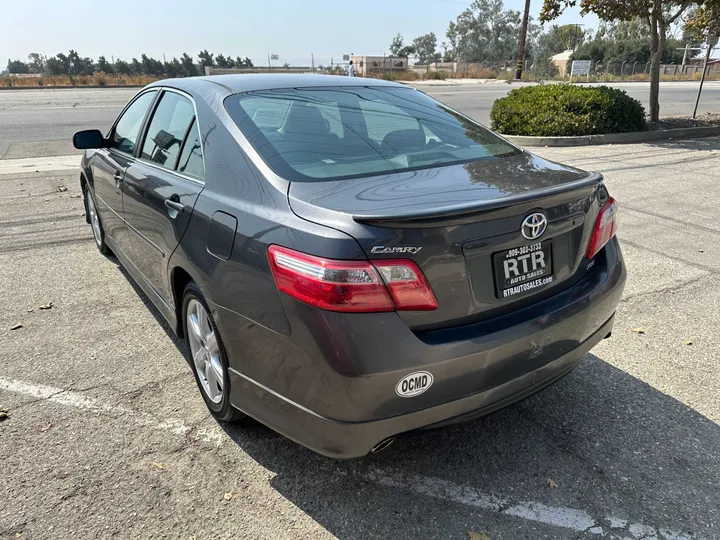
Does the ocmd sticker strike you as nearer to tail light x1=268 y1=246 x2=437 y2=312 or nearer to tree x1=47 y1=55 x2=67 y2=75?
tail light x1=268 y1=246 x2=437 y2=312

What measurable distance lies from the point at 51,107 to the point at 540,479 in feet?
72.5

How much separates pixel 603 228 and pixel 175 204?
2.12 meters

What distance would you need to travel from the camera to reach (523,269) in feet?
7.32

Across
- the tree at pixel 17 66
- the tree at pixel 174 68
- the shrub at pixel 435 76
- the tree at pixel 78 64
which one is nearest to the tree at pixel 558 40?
the shrub at pixel 435 76

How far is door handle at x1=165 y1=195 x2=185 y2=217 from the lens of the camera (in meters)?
2.78

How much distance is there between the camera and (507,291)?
7.24 feet

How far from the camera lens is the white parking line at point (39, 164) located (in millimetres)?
9212

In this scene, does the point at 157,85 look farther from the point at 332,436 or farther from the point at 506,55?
the point at 506,55

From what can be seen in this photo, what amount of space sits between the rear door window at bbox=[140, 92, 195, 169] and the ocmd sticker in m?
1.89

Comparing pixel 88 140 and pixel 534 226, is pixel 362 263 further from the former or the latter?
pixel 88 140

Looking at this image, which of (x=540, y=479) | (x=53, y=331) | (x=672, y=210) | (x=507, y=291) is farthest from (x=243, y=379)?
(x=672, y=210)

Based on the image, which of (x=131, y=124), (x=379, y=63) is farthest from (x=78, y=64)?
(x=131, y=124)

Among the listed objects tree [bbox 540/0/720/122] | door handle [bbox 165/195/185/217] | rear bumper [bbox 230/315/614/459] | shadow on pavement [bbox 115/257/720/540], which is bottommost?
shadow on pavement [bbox 115/257/720/540]

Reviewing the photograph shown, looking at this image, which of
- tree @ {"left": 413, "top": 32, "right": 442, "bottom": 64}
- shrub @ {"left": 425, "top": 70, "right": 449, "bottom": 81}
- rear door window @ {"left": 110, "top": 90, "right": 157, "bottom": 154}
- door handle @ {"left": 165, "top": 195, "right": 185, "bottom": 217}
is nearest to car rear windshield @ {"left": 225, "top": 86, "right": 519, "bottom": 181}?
door handle @ {"left": 165, "top": 195, "right": 185, "bottom": 217}
